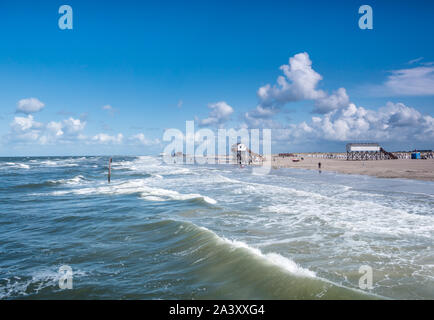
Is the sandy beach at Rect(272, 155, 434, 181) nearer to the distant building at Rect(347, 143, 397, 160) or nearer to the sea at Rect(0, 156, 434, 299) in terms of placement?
the distant building at Rect(347, 143, 397, 160)

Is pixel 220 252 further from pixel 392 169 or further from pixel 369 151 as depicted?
pixel 369 151

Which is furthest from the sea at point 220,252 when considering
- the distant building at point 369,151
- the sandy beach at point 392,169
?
the distant building at point 369,151

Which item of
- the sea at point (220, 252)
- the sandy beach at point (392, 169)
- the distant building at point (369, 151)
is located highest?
the distant building at point (369, 151)

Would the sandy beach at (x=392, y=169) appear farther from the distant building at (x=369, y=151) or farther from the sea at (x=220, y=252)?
the sea at (x=220, y=252)

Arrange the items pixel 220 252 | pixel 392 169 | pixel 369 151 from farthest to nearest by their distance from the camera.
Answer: pixel 369 151, pixel 392 169, pixel 220 252

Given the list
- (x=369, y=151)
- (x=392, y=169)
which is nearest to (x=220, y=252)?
(x=392, y=169)

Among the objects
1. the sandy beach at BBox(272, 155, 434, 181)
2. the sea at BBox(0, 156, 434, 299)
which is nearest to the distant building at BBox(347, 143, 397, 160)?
the sandy beach at BBox(272, 155, 434, 181)

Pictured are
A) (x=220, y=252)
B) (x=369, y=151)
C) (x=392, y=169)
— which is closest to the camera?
(x=220, y=252)

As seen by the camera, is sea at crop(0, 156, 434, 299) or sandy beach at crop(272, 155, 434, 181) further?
sandy beach at crop(272, 155, 434, 181)

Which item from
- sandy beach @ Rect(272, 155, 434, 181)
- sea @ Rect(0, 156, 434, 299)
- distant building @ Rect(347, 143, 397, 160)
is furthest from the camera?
distant building @ Rect(347, 143, 397, 160)

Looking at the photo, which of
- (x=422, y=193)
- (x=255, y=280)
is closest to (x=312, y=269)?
(x=255, y=280)

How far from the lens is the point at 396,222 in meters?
12.2
